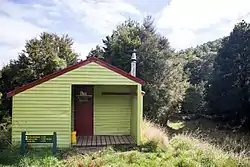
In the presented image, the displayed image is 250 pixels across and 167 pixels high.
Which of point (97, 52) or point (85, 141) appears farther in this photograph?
point (97, 52)

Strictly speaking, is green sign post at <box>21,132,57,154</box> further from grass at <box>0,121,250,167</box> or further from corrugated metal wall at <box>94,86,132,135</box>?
corrugated metal wall at <box>94,86,132,135</box>

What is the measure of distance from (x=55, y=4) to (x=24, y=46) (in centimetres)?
1117

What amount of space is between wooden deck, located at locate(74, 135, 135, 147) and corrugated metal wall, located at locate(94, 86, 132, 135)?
0.39 metres

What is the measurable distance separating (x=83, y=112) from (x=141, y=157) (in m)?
4.15

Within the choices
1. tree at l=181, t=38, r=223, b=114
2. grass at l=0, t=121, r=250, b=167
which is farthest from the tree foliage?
grass at l=0, t=121, r=250, b=167

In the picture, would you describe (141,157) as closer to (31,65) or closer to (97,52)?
(31,65)

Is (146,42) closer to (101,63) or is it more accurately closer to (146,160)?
(101,63)

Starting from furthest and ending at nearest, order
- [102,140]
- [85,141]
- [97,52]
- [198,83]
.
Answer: [198,83]
[97,52]
[102,140]
[85,141]

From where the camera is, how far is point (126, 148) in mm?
9164

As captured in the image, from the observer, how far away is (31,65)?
18.6m

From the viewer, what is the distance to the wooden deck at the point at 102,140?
963 cm

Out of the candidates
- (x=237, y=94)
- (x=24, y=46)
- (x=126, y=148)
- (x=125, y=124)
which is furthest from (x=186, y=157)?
(x=24, y=46)

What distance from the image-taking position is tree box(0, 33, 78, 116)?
1750 cm

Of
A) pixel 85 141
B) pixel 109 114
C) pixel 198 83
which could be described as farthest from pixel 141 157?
pixel 198 83
